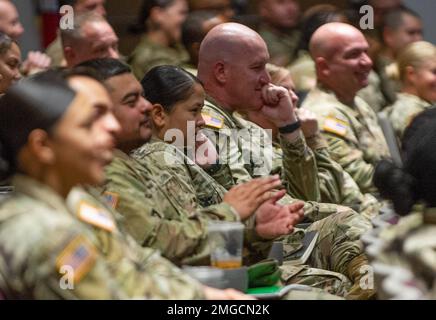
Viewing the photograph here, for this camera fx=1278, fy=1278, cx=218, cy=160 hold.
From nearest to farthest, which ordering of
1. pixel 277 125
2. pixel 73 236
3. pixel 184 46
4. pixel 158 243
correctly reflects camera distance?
pixel 73 236, pixel 158 243, pixel 277 125, pixel 184 46

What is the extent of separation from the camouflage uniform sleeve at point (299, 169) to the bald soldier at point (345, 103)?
28.5 inches

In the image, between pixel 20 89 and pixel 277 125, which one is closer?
pixel 20 89

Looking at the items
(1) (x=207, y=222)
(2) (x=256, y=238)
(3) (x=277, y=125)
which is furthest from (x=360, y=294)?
(3) (x=277, y=125)

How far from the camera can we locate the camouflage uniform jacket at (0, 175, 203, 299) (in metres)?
2.97

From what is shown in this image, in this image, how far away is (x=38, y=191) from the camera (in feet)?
10.2

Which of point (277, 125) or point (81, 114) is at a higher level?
point (81, 114)

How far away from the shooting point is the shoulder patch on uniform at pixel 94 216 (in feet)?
10.5

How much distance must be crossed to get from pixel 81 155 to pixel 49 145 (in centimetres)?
8

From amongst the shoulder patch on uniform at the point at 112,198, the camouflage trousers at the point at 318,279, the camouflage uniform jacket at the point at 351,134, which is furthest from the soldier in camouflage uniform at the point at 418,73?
the shoulder patch on uniform at the point at 112,198

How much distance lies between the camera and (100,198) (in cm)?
346

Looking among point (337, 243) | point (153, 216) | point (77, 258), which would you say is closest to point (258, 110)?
point (337, 243)

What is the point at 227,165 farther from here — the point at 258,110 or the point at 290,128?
the point at 258,110

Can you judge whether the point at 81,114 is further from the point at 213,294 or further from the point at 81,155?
the point at 213,294

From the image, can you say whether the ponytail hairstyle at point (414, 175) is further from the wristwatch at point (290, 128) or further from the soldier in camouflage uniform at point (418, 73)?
the soldier in camouflage uniform at point (418, 73)
